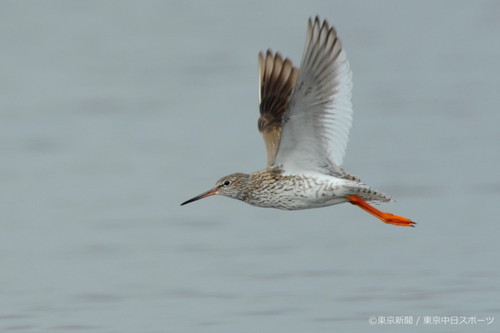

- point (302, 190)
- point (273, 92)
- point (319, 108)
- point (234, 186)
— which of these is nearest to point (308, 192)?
point (302, 190)

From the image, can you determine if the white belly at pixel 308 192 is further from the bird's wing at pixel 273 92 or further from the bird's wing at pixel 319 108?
the bird's wing at pixel 273 92

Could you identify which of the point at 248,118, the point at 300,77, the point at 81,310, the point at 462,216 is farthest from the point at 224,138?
the point at 300,77

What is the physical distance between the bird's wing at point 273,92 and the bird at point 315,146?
0.41 meters

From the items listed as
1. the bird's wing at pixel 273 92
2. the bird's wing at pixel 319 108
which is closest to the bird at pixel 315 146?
the bird's wing at pixel 319 108

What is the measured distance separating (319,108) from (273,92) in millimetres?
1485

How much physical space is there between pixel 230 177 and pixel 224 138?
4391 mm

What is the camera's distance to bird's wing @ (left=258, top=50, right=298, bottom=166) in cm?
1187

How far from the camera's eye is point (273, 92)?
12.0 m

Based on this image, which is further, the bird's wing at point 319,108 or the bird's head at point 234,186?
the bird's head at point 234,186

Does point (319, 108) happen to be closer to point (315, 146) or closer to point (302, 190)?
point (315, 146)

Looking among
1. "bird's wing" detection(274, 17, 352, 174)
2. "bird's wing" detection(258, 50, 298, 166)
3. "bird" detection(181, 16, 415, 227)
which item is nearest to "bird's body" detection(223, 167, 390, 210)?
"bird" detection(181, 16, 415, 227)

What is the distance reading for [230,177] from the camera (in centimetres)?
1151

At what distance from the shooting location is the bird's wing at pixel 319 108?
1041 centimetres

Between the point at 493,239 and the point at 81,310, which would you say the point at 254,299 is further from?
the point at 493,239
